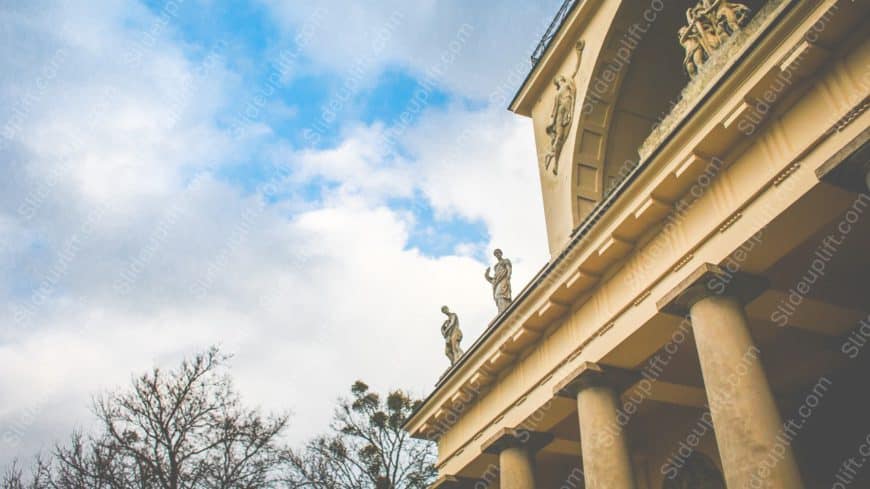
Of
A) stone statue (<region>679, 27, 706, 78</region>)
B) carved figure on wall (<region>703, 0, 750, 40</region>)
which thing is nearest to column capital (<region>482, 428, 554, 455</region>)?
stone statue (<region>679, 27, 706, 78</region>)

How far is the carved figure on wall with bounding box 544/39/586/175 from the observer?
1519cm

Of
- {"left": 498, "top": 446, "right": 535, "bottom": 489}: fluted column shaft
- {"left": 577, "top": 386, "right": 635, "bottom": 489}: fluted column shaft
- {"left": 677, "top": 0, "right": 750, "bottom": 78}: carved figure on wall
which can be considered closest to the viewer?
{"left": 577, "top": 386, "right": 635, "bottom": 489}: fluted column shaft

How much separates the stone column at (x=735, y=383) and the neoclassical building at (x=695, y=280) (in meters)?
0.02

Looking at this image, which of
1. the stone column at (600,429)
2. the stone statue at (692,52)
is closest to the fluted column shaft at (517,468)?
the stone column at (600,429)

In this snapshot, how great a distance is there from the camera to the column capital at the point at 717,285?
7.51m

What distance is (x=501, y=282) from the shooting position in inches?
576

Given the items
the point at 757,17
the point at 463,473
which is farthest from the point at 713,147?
the point at 463,473

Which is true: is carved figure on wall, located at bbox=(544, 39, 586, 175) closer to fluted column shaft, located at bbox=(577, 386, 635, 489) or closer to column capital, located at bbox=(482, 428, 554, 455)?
column capital, located at bbox=(482, 428, 554, 455)

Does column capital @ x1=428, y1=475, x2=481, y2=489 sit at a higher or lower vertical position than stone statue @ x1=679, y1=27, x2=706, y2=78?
lower

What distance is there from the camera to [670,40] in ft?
49.6

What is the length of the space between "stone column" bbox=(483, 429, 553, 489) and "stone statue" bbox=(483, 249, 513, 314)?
3290 mm

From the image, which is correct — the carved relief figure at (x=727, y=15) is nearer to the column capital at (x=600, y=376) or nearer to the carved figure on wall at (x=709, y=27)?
the carved figure on wall at (x=709, y=27)

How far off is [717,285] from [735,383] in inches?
48.4

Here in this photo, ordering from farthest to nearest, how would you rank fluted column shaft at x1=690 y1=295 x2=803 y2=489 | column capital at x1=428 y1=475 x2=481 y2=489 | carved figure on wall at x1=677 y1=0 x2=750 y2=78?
column capital at x1=428 y1=475 x2=481 y2=489, carved figure on wall at x1=677 y1=0 x2=750 y2=78, fluted column shaft at x1=690 y1=295 x2=803 y2=489
